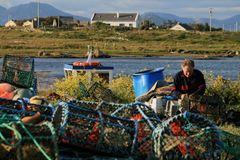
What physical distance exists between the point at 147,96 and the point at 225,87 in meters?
2.09

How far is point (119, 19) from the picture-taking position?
163250mm

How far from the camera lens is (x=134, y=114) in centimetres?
852

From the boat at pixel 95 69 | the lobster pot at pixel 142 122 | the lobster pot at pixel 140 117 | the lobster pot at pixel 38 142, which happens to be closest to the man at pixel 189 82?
the lobster pot at pixel 140 117

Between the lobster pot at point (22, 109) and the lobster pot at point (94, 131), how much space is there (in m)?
0.60

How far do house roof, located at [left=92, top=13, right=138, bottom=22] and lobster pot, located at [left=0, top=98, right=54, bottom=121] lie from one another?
503 feet

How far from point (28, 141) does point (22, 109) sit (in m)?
1.80

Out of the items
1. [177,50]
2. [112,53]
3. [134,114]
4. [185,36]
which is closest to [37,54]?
[112,53]

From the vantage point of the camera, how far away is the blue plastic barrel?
1313 centimetres

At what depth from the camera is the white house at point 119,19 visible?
525ft

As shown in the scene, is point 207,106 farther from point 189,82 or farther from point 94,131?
point 94,131

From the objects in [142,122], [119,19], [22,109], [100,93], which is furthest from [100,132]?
[119,19]

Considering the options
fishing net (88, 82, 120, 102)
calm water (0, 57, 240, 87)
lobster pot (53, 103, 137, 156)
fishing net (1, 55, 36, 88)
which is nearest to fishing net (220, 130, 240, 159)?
lobster pot (53, 103, 137, 156)

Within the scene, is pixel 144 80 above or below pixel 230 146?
above

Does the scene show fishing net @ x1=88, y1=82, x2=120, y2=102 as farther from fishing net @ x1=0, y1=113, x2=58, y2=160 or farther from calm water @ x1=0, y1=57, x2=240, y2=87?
calm water @ x1=0, y1=57, x2=240, y2=87
